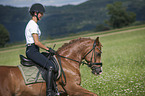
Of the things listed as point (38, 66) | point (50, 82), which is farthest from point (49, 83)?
point (38, 66)

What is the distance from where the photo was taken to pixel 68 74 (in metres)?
5.68

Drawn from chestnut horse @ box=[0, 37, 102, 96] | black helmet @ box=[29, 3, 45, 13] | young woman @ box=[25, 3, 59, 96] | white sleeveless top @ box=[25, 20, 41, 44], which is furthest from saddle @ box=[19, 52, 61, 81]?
black helmet @ box=[29, 3, 45, 13]

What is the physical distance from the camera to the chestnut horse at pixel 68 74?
479cm

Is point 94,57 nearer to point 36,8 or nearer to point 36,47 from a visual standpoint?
point 36,47

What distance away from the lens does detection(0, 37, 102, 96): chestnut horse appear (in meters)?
4.79

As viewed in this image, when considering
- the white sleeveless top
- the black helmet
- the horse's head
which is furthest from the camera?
the horse's head

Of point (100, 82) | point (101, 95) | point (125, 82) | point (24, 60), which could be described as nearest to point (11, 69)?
point (24, 60)

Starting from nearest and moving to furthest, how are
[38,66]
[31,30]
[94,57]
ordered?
[31,30] < [38,66] < [94,57]

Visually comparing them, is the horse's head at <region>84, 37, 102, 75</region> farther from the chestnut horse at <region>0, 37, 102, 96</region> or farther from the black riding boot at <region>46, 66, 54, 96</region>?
the black riding boot at <region>46, 66, 54, 96</region>

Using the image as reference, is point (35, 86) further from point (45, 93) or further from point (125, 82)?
point (125, 82)

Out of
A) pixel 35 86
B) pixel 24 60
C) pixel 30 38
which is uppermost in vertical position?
pixel 30 38

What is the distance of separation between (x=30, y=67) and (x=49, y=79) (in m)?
0.71

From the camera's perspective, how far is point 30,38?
5.29 meters

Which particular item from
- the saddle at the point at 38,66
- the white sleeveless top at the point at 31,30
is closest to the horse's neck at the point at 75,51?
the saddle at the point at 38,66
